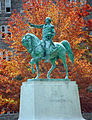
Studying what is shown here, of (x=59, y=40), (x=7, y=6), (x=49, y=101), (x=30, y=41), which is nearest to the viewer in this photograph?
(x=49, y=101)

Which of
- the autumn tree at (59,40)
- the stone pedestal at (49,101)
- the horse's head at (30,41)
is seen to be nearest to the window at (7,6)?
the autumn tree at (59,40)

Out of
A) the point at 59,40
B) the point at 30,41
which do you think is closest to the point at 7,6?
the point at 59,40

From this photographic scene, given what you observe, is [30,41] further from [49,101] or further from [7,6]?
[7,6]

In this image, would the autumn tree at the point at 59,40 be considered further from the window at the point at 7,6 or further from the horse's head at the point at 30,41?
the window at the point at 7,6

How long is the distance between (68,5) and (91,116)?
9.16 m

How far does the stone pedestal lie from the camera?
8.96m

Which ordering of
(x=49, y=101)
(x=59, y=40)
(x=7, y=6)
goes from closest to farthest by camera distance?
(x=49, y=101)
(x=59, y=40)
(x=7, y=6)

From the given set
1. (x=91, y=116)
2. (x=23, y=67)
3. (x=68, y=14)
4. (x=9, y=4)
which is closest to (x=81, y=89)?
(x=91, y=116)

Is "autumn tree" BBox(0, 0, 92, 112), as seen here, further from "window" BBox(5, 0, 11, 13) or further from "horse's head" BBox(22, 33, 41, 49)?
"window" BBox(5, 0, 11, 13)

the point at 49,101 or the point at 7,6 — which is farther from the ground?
the point at 7,6

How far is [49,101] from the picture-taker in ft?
30.0

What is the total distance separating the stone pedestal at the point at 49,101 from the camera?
8.96m

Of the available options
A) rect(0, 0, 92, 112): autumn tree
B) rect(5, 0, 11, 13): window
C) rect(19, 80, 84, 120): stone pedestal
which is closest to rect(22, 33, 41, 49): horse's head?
rect(19, 80, 84, 120): stone pedestal

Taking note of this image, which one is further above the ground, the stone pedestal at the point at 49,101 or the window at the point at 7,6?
the window at the point at 7,6
